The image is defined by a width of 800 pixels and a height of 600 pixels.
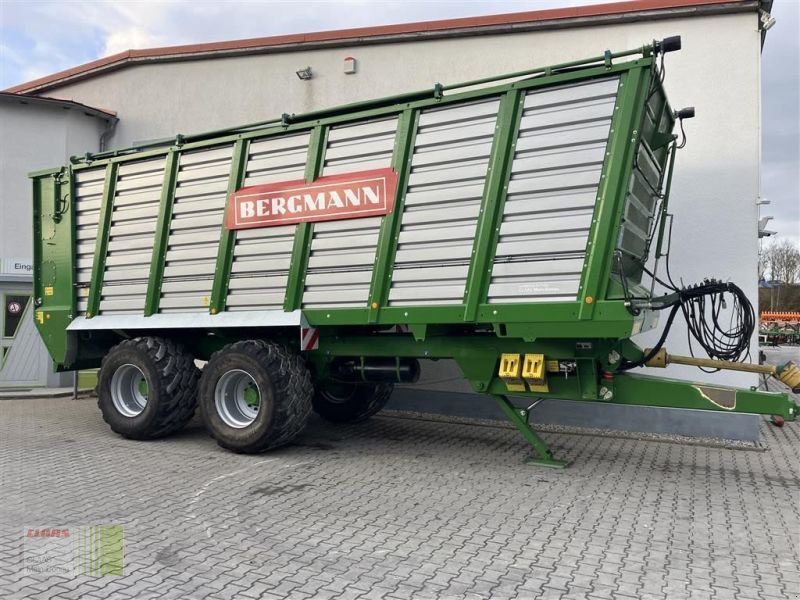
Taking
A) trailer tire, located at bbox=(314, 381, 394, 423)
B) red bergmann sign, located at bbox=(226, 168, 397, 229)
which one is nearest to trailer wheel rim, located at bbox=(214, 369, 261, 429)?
trailer tire, located at bbox=(314, 381, 394, 423)

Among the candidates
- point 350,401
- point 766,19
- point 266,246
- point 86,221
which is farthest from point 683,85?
point 86,221

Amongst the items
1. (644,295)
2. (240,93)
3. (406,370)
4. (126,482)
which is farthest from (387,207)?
(240,93)

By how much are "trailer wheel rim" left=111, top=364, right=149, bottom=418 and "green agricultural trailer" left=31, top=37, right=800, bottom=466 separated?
28 millimetres

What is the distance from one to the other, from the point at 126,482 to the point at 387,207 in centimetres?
346

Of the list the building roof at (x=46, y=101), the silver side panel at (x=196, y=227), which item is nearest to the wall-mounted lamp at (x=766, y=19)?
the silver side panel at (x=196, y=227)

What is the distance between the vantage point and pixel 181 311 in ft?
24.1

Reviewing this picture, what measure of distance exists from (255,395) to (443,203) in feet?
9.60

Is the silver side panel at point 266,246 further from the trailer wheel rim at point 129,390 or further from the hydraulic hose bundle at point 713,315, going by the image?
the hydraulic hose bundle at point 713,315

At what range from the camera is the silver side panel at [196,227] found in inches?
282

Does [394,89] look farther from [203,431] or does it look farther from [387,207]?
[203,431]

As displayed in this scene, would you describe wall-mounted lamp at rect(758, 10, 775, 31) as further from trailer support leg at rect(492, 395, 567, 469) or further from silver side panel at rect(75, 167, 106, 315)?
silver side panel at rect(75, 167, 106, 315)

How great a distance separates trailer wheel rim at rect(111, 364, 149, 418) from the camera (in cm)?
778

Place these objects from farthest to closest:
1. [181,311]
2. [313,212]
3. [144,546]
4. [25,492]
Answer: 1. [181,311]
2. [313,212]
3. [25,492]
4. [144,546]

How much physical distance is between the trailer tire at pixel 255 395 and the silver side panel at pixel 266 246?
507 millimetres
